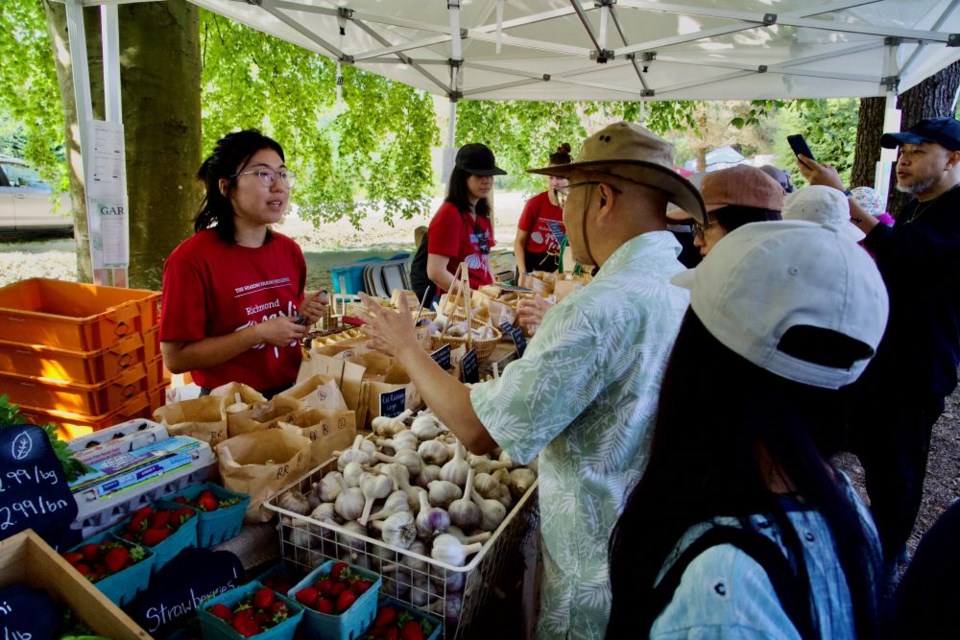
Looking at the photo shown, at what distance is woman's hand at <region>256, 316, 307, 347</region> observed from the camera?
2.41 m

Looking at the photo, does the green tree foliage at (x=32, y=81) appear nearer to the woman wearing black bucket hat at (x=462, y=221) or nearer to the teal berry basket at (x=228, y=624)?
the woman wearing black bucket hat at (x=462, y=221)

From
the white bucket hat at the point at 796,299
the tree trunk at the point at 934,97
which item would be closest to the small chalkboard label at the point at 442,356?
the white bucket hat at the point at 796,299

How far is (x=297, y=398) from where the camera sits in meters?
2.27

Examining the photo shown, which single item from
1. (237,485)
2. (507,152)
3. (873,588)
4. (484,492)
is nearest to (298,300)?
(237,485)

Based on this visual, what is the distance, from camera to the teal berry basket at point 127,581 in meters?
1.27

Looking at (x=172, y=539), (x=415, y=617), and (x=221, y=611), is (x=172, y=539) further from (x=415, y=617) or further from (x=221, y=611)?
(x=415, y=617)

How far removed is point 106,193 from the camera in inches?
107

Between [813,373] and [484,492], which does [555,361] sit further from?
[484,492]

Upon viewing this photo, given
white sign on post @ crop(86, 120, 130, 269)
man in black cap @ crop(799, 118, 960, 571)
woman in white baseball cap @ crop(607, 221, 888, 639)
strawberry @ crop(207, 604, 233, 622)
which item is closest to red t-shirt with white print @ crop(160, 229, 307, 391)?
white sign on post @ crop(86, 120, 130, 269)

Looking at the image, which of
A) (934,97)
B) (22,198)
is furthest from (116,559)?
(22,198)

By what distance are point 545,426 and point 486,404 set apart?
14 centimetres

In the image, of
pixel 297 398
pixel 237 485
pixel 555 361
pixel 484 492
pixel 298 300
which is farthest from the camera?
pixel 298 300

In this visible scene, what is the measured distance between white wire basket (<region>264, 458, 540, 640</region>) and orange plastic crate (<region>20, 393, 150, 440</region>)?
138 centimetres

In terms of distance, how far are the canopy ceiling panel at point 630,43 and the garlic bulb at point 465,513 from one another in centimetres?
325
